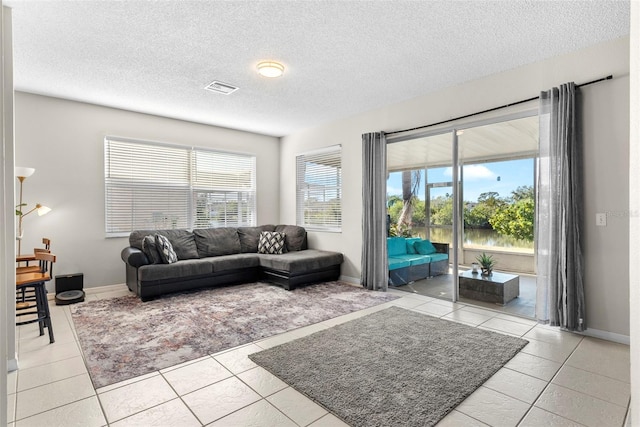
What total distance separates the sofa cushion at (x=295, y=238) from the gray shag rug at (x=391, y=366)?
2.60m

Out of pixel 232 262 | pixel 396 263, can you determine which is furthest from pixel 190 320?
pixel 396 263

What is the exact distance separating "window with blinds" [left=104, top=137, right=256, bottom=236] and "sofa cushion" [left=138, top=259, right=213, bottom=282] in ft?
3.71

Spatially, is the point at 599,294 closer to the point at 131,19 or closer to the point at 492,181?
the point at 492,181

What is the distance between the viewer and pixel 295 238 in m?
5.97

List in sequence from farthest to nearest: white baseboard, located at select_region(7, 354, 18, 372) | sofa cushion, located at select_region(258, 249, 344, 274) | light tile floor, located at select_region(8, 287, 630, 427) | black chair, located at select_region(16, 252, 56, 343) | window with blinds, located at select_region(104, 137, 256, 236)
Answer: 1. window with blinds, located at select_region(104, 137, 256, 236)
2. sofa cushion, located at select_region(258, 249, 344, 274)
3. black chair, located at select_region(16, 252, 56, 343)
4. white baseboard, located at select_region(7, 354, 18, 372)
5. light tile floor, located at select_region(8, 287, 630, 427)

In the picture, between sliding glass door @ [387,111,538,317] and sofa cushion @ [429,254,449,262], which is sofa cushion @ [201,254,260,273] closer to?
sliding glass door @ [387,111,538,317]

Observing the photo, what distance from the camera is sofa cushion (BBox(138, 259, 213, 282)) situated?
4230 mm

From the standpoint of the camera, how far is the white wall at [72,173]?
4312 millimetres

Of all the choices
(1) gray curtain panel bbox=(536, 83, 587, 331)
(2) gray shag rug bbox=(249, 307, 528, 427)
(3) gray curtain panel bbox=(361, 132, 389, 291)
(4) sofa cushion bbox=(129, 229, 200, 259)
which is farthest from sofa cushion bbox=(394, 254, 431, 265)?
(4) sofa cushion bbox=(129, 229, 200, 259)

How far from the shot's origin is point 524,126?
3740 mm

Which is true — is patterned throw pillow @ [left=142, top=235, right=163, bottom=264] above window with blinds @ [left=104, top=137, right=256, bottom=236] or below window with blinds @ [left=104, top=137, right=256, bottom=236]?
below

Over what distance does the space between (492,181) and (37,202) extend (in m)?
5.73

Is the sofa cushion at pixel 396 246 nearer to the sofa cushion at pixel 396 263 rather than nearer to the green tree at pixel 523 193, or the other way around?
the sofa cushion at pixel 396 263

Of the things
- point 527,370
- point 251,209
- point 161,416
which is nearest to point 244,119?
point 251,209
